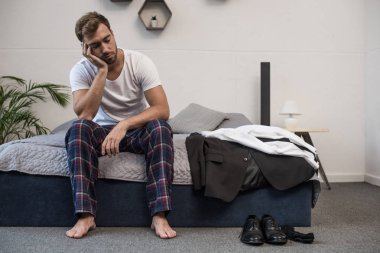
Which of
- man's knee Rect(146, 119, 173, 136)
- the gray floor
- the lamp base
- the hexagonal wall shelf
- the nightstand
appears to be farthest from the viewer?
the hexagonal wall shelf

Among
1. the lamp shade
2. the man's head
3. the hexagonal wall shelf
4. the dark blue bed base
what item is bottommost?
the dark blue bed base

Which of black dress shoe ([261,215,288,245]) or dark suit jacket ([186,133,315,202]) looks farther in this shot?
dark suit jacket ([186,133,315,202])

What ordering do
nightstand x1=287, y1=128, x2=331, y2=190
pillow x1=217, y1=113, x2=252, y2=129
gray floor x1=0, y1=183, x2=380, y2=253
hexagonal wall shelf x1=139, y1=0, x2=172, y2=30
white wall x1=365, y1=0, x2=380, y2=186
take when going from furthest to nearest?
1. hexagonal wall shelf x1=139, y1=0, x2=172, y2=30
2. white wall x1=365, y1=0, x2=380, y2=186
3. nightstand x1=287, y1=128, x2=331, y2=190
4. pillow x1=217, y1=113, x2=252, y2=129
5. gray floor x1=0, y1=183, x2=380, y2=253

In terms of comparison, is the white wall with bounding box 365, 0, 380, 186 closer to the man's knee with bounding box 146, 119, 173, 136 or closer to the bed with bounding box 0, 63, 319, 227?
the bed with bounding box 0, 63, 319, 227

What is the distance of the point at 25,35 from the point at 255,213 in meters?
2.88

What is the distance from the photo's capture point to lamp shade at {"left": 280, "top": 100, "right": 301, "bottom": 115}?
3.60 m

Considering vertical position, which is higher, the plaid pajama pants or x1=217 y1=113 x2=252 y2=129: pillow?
x1=217 y1=113 x2=252 y2=129: pillow

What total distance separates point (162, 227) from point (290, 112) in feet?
6.95

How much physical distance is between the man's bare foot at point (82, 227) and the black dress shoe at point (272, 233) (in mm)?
826

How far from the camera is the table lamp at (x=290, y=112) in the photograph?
3.57 m

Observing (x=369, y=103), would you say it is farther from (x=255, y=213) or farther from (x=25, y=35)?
(x=25, y=35)

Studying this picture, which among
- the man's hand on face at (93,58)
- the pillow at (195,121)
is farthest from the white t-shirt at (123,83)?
the pillow at (195,121)

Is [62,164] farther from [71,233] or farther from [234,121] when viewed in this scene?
[234,121]

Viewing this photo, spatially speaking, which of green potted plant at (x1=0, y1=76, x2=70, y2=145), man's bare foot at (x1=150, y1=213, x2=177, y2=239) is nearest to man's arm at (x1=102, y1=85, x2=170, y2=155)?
man's bare foot at (x1=150, y1=213, x2=177, y2=239)
